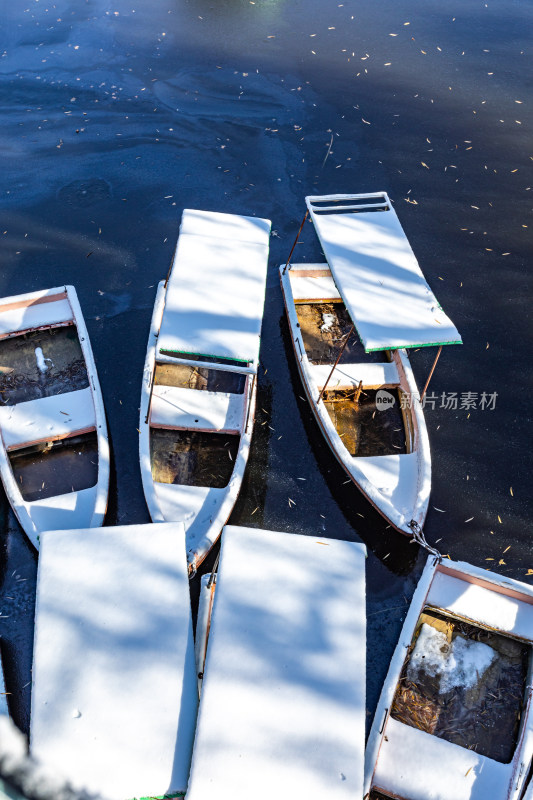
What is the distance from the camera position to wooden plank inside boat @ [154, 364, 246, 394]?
924 cm

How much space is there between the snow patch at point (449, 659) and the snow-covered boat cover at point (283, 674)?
1.74 m

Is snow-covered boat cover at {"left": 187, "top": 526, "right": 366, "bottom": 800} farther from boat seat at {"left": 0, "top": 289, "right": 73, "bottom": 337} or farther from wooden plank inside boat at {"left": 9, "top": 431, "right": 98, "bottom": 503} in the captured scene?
boat seat at {"left": 0, "top": 289, "right": 73, "bottom": 337}

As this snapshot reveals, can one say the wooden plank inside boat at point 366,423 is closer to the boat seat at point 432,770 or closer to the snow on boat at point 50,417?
the snow on boat at point 50,417

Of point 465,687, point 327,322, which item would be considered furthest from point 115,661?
point 327,322

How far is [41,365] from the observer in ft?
30.9

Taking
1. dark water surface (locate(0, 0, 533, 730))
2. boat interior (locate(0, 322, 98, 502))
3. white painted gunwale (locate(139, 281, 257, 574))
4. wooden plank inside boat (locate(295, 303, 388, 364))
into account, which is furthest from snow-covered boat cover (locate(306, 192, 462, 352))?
boat interior (locate(0, 322, 98, 502))

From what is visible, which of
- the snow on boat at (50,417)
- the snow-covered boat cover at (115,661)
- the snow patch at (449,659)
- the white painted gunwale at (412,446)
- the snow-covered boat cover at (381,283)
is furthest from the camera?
the snow-covered boat cover at (381,283)

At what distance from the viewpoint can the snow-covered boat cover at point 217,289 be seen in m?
7.86

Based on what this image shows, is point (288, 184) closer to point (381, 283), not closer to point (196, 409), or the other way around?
A: point (381, 283)

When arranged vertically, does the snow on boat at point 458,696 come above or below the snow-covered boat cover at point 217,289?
below

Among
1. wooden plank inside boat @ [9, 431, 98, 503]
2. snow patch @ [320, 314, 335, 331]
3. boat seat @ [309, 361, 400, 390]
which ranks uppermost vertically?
snow patch @ [320, 314, 335, 331]

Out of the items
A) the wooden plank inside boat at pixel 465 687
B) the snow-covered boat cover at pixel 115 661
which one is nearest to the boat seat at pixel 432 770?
the wooden plank inside boat at pixel 465 687

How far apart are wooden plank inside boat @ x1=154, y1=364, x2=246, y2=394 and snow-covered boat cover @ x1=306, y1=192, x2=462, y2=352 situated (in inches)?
93.1

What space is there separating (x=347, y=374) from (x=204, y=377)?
8.12 ft
